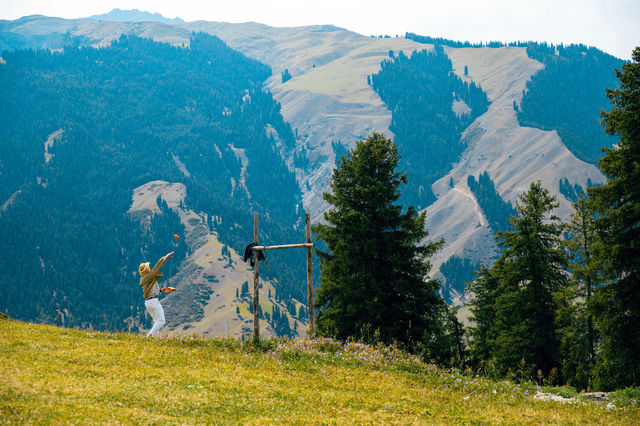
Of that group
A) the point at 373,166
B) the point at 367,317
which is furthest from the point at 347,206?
the point at 367,317

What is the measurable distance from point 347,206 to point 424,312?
748 cm

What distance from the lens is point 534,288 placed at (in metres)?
30.7

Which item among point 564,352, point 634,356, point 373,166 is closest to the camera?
point 634,356

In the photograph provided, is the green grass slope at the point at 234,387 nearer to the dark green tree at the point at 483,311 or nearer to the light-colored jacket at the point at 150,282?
the light-colored jacket at the point at 150,282

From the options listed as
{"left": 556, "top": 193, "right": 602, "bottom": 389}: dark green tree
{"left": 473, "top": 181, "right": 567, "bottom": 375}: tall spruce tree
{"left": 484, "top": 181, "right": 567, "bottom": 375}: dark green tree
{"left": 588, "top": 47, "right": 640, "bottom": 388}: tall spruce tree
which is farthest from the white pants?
{"left": 484, "top": 181, "right": 567, "bottom": 375}: dark green tree

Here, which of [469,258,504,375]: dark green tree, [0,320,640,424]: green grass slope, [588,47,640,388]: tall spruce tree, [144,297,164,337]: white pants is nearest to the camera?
[0,320,640,424]: green grass slope

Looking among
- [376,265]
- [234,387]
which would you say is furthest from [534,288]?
[234,387]

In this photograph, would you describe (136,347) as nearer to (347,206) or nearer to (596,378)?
(347,206)

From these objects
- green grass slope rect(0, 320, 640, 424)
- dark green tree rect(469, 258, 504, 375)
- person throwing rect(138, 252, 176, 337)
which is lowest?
dark green tree rect(469, 258, 504, 375)

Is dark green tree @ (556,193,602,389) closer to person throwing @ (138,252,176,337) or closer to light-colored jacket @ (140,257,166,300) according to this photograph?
person throwing @ (138,252,176,337)

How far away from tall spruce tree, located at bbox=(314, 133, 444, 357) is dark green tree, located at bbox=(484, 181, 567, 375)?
7.28 m

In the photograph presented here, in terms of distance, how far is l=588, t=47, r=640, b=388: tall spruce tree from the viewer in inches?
817

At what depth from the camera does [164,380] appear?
13.3 m

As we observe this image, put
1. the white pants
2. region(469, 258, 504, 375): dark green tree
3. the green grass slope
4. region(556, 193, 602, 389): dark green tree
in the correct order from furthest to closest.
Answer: region(469, 258, 504, 375): dark green tree
region(556, 193, 602, 389): dark green tree
the white pants
the green grass slope
